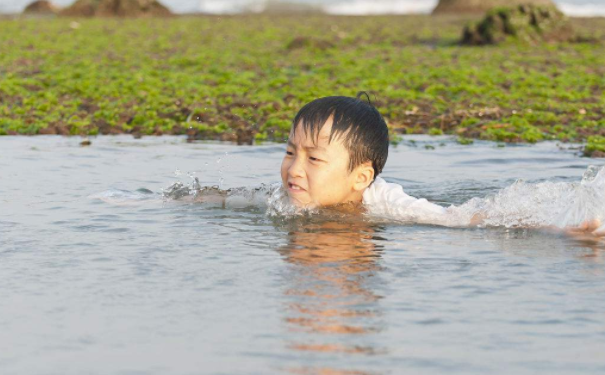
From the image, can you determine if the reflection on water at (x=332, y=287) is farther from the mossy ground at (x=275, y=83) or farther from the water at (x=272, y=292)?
the mossy ground at (x=275, y=83)

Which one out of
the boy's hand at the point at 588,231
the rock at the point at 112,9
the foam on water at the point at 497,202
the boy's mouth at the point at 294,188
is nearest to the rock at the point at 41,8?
the rock at the point at 112,9

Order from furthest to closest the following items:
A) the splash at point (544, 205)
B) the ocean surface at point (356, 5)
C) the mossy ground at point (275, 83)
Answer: the ocean surface at point (356, 5) < the mossy ground at point (275, 83) < the splash at point (544, 205)

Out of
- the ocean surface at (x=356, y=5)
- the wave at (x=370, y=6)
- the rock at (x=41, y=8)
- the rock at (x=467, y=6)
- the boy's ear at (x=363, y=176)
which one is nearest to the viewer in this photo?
→ the boy's ear at (x=363, y=176)

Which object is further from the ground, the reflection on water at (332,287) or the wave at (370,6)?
the wave at (370,6)

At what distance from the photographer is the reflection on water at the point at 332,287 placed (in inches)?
165

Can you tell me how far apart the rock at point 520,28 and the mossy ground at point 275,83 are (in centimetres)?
42

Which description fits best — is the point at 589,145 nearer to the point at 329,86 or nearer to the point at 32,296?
the point at 329,86

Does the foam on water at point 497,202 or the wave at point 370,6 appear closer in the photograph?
the foam on water at point 497,202

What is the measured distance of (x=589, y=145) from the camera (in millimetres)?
10172

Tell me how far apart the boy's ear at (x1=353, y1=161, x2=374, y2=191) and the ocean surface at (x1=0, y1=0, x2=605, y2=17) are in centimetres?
3150

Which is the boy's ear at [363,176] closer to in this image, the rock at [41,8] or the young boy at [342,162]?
the young boy at [342,162]

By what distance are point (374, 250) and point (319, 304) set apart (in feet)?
4.06

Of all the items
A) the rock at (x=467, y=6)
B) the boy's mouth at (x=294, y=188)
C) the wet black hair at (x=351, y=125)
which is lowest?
the boy's mouth at (x=294, y=188)

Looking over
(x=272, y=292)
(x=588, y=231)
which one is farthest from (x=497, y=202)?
(x=272, y=292)
